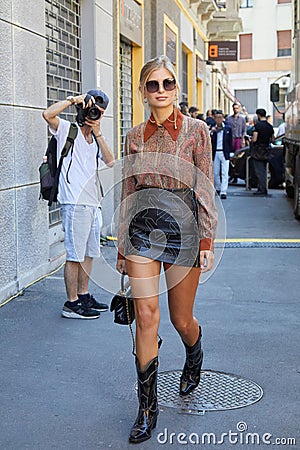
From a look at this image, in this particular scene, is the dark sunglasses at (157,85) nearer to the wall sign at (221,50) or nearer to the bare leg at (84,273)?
the bare leg at (84,273)

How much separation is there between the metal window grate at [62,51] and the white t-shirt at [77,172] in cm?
287

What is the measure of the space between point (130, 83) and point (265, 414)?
424 inches

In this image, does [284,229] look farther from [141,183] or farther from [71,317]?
[141,183]

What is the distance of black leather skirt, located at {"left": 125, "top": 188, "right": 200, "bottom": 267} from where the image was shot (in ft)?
14.3

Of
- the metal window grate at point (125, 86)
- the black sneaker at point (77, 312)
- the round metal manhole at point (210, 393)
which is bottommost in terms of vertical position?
the round metal manhole at point (210, 393)

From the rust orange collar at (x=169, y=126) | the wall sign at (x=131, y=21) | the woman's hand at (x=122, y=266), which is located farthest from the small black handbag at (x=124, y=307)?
the wall sign at (x=131, y=21)

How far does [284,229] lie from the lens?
12516 mm

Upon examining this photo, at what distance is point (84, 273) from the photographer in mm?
7059

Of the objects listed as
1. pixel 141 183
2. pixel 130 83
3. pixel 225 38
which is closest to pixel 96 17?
pixel 130 83

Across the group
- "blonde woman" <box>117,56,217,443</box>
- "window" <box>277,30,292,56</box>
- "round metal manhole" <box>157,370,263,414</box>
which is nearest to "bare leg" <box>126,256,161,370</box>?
"blonde woman" <box>117,56,217,443</box>

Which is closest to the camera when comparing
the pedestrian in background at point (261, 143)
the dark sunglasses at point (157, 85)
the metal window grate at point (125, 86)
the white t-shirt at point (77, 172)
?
the dark sunglasses at point (157, 85)

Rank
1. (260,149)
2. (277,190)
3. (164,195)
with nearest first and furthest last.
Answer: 1. (164,195)
2. (260,149)
3. (277,190)

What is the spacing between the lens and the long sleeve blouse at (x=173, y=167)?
172 inches

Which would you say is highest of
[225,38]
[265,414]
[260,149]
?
[225,38]
